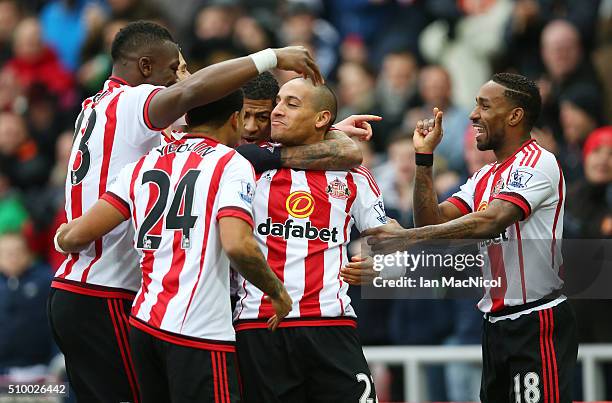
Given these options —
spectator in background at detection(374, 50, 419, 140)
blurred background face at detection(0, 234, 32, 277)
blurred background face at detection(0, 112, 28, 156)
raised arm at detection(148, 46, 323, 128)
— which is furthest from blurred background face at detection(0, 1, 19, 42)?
raised arm at detection(148, 46, 323, 128)

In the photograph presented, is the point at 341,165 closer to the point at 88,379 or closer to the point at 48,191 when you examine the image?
the point at 88,379

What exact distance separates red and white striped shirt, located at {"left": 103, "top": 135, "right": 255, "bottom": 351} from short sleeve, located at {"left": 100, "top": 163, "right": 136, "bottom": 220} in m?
0.06

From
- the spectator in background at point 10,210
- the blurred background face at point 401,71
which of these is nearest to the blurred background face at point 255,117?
the blurred background face at point 401,71

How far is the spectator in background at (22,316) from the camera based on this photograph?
10641mm

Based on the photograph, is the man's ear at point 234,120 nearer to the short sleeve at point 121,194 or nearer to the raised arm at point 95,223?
the short sleeve at point 121,194

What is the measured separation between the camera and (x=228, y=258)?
5.55 m

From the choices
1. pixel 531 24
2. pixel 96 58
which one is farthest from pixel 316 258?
pixel 96 58

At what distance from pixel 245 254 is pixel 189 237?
34 cm

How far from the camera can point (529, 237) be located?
6.65 m

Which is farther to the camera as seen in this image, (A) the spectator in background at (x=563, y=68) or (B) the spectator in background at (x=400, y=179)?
(A) the spectator in background at (x=563, y=68)

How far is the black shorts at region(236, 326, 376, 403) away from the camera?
6266 mm

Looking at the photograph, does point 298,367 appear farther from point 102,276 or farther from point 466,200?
point 466,200

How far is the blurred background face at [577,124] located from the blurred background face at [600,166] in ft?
2.61

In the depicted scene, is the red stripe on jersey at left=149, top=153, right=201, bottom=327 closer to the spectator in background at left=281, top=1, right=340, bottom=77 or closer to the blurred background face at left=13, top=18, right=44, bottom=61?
the spectator in background at left=281, top=1, right=340, bottom=77
